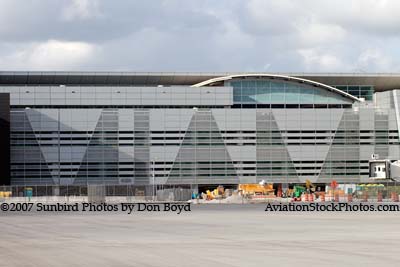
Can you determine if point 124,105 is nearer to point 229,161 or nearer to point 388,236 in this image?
point 229,161

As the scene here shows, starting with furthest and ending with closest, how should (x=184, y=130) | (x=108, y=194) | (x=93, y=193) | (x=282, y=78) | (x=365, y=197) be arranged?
(x=282, y=78) → (x=184, y=130) → (x=108, y=194) → (x=365, y=197) → (x=93, y=193)

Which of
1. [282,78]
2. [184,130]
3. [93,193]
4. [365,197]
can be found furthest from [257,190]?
[282,78]

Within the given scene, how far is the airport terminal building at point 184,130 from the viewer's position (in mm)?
159625

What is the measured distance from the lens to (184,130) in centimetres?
16212

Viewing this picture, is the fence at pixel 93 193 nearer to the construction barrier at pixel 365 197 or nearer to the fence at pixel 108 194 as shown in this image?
the fence at pixel 108 194

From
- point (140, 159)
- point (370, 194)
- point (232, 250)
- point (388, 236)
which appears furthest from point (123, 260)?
point (140, 159)

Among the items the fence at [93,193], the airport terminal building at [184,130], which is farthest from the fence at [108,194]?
the airport terminal building at [184,130]

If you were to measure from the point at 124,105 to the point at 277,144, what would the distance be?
1133 inches

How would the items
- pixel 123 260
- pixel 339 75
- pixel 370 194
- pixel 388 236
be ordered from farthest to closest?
pixel 339 75 → pixel 370 194 → pixel 388 236 → pixel 123 260

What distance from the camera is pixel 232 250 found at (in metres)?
27.1

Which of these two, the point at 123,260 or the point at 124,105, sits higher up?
the point at 124,105

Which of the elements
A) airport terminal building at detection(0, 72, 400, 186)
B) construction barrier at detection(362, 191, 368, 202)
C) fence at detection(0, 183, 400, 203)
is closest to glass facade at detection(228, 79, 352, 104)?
airport terminal building at detection(0, 72, 400, 186)

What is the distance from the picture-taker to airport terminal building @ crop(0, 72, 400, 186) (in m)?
160

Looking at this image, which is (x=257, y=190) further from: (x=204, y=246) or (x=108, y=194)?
(x=204, y=246)
